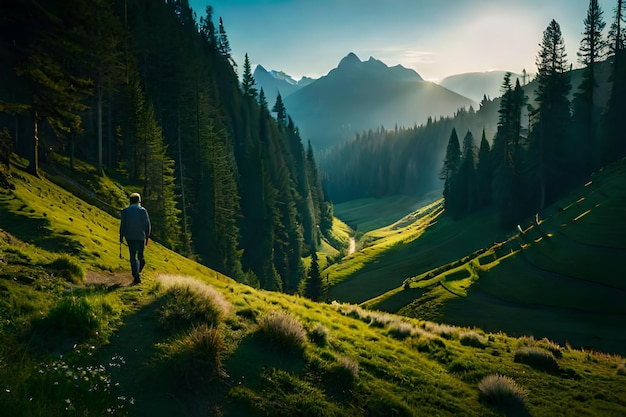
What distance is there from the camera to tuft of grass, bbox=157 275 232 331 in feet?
32.3

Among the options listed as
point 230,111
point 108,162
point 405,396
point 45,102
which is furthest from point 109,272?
point 230,111

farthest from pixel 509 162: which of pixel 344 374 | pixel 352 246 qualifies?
pixel 344 374

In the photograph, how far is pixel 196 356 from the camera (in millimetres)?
8188

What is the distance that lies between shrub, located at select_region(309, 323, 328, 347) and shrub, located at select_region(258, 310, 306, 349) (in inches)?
48.1

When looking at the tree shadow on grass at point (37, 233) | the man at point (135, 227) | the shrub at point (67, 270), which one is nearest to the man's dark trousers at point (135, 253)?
the man at point (135, 227)

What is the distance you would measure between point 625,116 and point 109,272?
8619 cm

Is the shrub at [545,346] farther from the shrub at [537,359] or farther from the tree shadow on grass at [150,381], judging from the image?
the tree shadow on grass at [150,381]

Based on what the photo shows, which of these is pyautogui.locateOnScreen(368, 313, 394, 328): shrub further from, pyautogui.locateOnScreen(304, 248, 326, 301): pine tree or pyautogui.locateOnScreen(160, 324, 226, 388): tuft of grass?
pyautogui.locateOnScreen(304, 248, 326, 301): pine tree

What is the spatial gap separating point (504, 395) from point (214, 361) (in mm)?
8572

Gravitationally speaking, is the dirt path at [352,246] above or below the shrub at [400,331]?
below

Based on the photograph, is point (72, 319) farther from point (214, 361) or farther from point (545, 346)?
point (545, 346)

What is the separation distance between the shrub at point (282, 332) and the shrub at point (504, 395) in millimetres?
5796

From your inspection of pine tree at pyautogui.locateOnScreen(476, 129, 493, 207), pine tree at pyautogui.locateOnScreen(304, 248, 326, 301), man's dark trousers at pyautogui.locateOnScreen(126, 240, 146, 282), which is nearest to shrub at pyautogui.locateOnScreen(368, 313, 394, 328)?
man's dark trousers at pyautogui.locateOnScreen(126, 240, 146, 282)

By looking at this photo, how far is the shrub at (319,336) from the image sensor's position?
39.1ft
